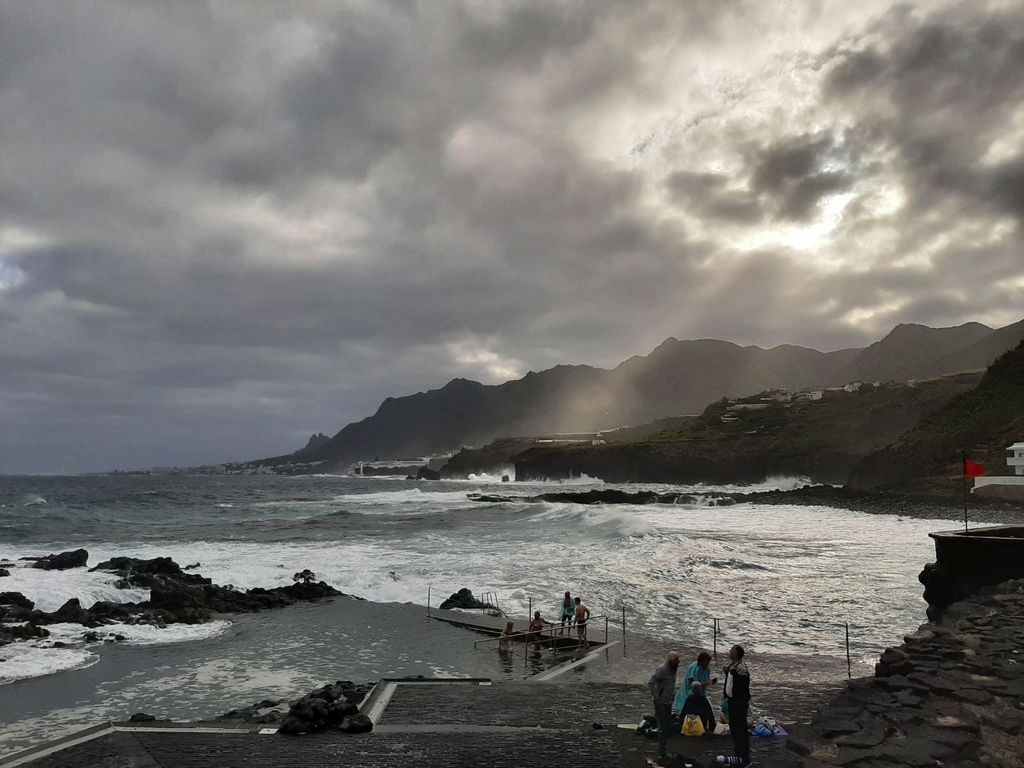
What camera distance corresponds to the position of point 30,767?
8930 mm

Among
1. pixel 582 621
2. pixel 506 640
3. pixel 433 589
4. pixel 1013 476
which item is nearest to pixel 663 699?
pixel 582 621

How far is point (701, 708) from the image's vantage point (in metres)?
9.88

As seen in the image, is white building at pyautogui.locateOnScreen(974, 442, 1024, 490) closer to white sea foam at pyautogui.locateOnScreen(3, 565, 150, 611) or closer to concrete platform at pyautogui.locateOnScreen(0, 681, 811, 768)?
concrete platform at pyautogui.locateOnScreen(0, 681, 811, 768)

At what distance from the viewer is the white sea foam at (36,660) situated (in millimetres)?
15875

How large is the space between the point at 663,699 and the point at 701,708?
1278 mm

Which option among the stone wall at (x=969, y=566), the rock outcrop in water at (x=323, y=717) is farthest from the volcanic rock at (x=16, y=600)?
the stone wall at (x=969, y=566)

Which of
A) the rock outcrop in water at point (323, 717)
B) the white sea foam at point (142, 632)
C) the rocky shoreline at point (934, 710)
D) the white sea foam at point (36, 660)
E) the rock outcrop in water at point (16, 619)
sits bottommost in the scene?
the white sea foam at point (142, 632)

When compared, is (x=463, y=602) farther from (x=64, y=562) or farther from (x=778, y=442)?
(x=778, y=442)

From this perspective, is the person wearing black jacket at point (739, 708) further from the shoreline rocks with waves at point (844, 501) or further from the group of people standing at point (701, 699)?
the shoreline rocks with waves at point (844, 501)

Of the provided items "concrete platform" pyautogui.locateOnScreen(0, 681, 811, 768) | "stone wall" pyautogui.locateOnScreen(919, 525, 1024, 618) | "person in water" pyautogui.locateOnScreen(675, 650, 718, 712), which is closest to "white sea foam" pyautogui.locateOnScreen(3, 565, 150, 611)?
"concrete platform" pyautogui.locateOnScreen(0, 681, 811, 768)

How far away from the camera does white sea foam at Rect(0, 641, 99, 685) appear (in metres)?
15.9

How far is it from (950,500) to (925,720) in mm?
55313

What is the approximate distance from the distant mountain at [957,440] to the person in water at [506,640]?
52916mm

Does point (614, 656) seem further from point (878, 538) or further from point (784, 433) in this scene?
point (784, 433)
